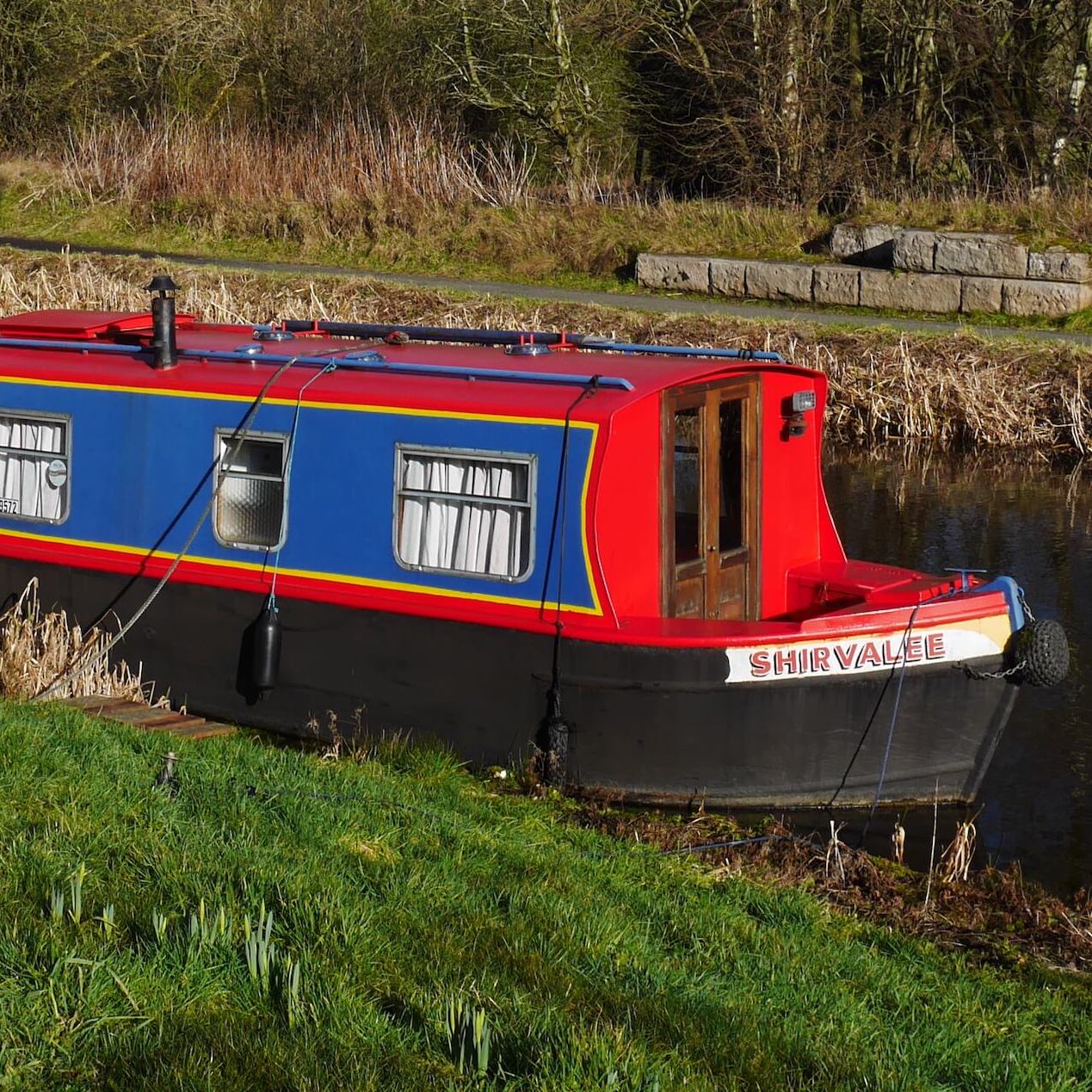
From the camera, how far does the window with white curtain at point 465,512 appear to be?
8508 mm

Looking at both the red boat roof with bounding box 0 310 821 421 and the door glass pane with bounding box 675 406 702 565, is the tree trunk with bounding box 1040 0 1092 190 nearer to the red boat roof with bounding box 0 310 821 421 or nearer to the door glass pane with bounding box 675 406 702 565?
the red boat roof with bounding box 0 310 821 421

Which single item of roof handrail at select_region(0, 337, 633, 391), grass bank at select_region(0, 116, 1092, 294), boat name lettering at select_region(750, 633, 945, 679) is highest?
grass bank at select_region(0, 116, 1092, 294)

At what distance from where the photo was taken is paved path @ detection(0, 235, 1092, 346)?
20094 millimetres

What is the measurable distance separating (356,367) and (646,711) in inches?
103

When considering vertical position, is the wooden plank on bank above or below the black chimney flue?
below

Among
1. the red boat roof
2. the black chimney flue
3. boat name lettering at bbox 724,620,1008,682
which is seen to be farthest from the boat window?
boat name lettering at bbox 724,620,1008,682

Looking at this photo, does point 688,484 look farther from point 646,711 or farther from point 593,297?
point 593,297

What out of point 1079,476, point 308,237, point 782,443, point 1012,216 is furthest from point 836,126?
point 782,443

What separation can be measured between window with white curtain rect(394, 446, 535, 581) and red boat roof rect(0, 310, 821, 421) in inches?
11.6

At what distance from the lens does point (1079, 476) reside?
54.7 feet

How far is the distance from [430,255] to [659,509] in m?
19.1

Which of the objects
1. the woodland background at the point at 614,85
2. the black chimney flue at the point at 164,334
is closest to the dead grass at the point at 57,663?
the black chimney flue at the point at 164,334

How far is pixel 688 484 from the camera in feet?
29.4

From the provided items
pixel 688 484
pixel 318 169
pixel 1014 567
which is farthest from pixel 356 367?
pixel 318 169
